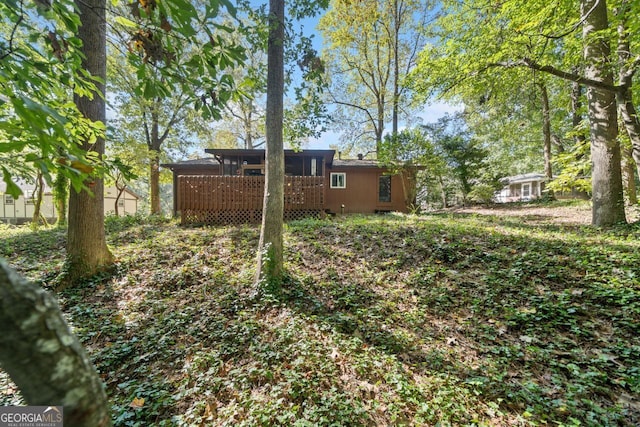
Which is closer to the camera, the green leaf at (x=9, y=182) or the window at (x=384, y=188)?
the green leaf at (x=9, y=182)

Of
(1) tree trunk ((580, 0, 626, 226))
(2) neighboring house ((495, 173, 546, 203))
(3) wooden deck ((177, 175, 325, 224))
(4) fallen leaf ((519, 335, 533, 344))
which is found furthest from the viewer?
(2) neighboring house ((495, 173, 546, 203))

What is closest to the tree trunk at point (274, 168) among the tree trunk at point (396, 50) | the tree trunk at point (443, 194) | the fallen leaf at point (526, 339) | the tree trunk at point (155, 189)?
the fallen leaf at point (526, 339)

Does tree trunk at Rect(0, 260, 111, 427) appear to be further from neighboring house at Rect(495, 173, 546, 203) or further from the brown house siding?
neighboring house at Rect(495, 173, 546, 203)

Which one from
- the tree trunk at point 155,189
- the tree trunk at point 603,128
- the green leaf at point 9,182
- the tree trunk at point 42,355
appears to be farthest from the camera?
the tree trunk at point 155,189

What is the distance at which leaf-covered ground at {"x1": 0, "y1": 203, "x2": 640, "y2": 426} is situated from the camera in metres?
2.02

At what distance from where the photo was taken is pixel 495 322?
292cm

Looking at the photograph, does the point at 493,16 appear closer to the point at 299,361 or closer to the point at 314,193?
the point at 314,193

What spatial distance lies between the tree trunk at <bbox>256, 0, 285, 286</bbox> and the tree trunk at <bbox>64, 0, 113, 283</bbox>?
272 cm

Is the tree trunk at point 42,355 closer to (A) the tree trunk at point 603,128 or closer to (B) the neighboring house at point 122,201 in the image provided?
(A) the tree trunk at point 603,128

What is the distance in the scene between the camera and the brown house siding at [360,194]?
13.5m

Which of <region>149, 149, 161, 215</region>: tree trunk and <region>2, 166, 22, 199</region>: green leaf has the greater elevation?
<region>149, 149, 161, 215</region>: tree trunk

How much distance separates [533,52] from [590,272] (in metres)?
4.77

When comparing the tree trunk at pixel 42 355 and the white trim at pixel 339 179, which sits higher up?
the white trim at pixel 339 179

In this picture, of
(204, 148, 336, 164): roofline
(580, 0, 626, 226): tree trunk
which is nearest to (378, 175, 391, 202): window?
(204, 148, 336, 164): roofline
